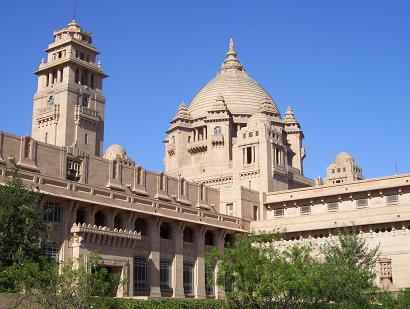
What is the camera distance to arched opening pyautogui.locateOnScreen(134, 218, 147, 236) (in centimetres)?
6342

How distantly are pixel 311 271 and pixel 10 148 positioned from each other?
94.7 ft

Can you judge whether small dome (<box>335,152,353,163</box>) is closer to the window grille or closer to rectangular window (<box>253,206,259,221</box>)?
rectangular window (<box>253,206,259,221</box>)

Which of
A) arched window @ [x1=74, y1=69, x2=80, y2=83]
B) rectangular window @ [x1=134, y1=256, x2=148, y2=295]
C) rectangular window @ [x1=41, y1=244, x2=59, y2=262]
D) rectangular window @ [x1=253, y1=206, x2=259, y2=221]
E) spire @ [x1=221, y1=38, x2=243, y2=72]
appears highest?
spire @ [x1=221, y1=38, x2=243, y2=72]

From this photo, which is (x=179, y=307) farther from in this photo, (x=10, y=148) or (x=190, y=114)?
(x=190, y=114)

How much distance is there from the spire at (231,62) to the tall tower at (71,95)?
27651mm

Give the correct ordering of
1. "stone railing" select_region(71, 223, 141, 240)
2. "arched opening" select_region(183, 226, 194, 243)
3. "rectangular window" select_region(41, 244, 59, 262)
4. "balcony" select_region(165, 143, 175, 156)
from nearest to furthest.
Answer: "rectangular window" select_region(41, 244, 59, 262)
"stone railing" select_region(71, 223, 141, 240)
"arched opening" select_region(183, 226, 194, 243)
"balcony" select_region(165, 143, 175, 156)

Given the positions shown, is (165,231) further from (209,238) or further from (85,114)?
(85,114)

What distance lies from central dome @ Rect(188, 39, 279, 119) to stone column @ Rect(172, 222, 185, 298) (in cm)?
3815

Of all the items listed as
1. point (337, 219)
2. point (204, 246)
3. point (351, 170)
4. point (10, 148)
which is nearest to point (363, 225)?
point (337, 219)

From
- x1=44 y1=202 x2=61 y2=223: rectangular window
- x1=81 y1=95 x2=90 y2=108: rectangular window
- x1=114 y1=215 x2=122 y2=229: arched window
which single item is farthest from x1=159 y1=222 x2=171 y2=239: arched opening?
x1=81 y1=95 x2=90 y2=108: rectangular window

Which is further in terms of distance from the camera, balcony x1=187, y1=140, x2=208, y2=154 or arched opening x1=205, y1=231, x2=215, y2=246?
balcony x1=187, y1=140, x2=208, y2=154

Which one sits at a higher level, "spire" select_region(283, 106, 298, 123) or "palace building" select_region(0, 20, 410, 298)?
"spire" select_region(283, 106, 298, 123)

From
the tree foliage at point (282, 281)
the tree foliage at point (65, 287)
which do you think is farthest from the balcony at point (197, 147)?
the tree foliage at point (65, 287)

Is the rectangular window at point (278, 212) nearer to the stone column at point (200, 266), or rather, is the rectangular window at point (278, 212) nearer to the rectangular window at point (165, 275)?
the stone column at point (200, 266)
